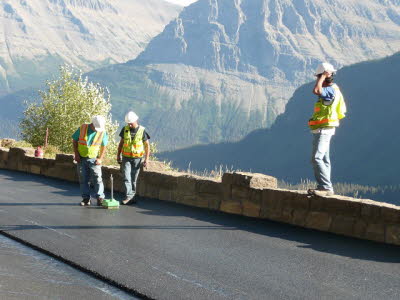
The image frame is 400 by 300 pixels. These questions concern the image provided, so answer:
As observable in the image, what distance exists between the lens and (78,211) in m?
11.9

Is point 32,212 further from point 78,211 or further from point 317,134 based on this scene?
point 317,134

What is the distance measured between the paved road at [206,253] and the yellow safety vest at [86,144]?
1.27m

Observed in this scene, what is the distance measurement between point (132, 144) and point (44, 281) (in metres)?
6.61

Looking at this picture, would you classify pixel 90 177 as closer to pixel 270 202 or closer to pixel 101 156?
pixel 101 156

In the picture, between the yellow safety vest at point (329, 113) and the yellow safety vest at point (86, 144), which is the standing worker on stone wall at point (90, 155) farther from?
the yellow safety vest at point (329, 113)

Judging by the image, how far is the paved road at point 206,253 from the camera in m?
6.52

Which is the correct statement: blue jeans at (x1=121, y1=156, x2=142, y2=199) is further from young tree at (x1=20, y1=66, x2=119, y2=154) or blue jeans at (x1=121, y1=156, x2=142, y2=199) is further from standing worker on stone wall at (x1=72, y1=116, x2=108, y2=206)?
young tree at (x1=20, y1=66, x2=119, y2=154)

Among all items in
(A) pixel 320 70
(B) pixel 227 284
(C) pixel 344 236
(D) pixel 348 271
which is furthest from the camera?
(A) pixel 320 70

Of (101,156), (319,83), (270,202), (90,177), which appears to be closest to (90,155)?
(101,156)

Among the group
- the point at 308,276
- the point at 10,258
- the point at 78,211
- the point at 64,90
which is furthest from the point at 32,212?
the point at 64,90

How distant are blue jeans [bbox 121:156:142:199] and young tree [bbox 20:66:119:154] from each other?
1063 inches

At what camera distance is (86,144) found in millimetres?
12859

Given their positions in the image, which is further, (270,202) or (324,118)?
(270,202)

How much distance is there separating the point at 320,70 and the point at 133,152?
4.74 metres
